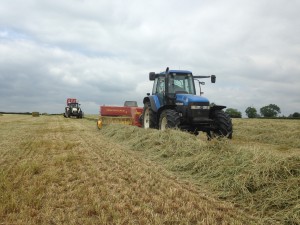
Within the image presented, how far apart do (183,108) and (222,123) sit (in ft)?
4.40

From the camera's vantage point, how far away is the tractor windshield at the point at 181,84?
36.3 ft

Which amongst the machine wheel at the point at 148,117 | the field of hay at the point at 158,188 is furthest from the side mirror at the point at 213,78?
the field of hay at the point at 158,188

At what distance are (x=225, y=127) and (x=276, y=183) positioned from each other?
5.82 metres

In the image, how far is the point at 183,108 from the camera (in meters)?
10.2

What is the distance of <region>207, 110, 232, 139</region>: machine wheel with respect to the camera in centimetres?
1008

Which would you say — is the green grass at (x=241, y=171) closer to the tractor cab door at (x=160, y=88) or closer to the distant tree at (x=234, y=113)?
the tractor cab door at (x=160, y=88)

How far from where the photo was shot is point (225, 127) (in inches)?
397

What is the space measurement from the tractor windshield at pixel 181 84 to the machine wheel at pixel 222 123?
4.41ft

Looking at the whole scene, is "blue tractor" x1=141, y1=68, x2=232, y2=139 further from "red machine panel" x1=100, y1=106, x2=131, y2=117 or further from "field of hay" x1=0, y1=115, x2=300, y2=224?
"red machine panel" x1=100, y1=106, x2=131, y2=117

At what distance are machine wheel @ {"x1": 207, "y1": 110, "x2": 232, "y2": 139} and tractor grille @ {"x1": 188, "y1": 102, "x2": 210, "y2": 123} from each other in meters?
0.42

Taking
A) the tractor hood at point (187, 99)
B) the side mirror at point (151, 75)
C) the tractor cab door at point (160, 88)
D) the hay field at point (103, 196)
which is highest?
the side mirror at point (151, 75)

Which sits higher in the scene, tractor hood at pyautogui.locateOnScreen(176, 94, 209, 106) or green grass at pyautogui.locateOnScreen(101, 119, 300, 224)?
tractor hood at pyautogui.locateOnScreen(176, 94, 209, 106)

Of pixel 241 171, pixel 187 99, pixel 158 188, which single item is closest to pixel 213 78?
pixel 187 99

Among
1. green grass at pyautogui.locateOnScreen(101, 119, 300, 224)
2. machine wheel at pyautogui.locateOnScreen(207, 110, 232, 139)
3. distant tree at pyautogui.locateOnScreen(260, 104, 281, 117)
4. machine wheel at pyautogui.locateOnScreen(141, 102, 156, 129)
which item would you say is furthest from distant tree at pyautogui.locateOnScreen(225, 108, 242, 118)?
green grass at pyautogui.locateOnScreen(101, 119, 300, 224)
